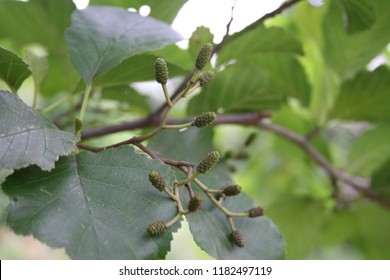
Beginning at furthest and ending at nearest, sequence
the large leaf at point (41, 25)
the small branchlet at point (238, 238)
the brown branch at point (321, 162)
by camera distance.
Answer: the brown branch at point (321, 162) < the large leaf at point (41, 25) < the small branchlet at point (238, 238)

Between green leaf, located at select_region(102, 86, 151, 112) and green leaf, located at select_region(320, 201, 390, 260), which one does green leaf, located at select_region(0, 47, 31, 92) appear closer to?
green leaf, located at select_region(102, 86, 151, 112)

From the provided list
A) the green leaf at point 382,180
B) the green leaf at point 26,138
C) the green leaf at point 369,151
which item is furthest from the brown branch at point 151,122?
the green leaf at point 369,151

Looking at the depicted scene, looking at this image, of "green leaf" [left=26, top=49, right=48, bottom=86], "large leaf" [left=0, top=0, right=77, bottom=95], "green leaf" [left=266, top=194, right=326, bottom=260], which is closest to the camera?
"green leaf" [left=26, top=49, right=48, bottom=86]

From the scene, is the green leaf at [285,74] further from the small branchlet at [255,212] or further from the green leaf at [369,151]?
the small branchlet at [255,212]

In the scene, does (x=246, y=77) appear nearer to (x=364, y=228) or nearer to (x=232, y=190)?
(x=232, y=190)

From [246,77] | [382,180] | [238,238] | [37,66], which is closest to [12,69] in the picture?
[37,66]

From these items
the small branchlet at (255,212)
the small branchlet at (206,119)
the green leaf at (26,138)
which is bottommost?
the small branchlet at (255,212)

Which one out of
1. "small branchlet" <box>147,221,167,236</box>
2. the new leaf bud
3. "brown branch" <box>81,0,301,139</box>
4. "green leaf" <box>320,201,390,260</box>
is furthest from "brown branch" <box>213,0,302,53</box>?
"green leaf" <box>320,201,390,260</box>
